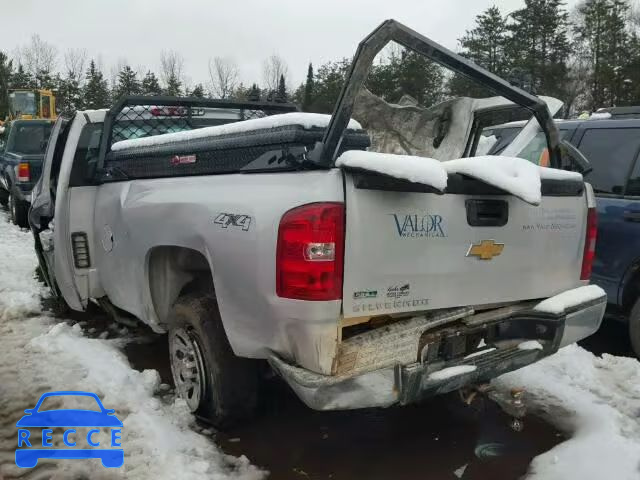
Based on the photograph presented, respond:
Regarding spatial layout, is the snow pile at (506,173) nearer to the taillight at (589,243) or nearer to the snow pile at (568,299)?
the snow pile at (568,299)

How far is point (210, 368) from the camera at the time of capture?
3.26 meters

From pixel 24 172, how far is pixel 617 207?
10.5 metres

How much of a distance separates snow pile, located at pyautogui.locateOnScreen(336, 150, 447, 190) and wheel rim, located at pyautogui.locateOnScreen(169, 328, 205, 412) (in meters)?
1.52

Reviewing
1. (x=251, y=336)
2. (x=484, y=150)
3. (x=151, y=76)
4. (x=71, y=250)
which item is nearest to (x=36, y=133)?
(x=71, y=250)

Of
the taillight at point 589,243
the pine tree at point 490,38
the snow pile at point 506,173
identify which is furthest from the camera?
the pine tree at point 490,38

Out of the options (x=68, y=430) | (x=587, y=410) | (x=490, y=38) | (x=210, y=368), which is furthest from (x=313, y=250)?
(x=490, y=38)

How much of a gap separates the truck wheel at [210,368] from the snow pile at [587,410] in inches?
62.8

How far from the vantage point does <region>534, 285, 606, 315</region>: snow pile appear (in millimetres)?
3223

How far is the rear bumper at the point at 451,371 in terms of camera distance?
8.42 feet

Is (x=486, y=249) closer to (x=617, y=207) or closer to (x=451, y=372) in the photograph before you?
(x=451, y=372)

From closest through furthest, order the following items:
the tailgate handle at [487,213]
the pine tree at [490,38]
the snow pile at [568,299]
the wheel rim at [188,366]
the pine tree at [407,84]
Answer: the tailgate handle at [487,213] → the snow pile at [568,299] → the wheel rim at [188,366] → the pine tree at [407,84] → the pine tree at [490,38]

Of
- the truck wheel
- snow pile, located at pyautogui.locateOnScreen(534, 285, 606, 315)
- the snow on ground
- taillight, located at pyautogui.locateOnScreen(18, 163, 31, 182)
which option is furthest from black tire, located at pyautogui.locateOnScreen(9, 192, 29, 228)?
snow pile, located at pyautogui.locateOnScreen(534, 285, 606, 315)

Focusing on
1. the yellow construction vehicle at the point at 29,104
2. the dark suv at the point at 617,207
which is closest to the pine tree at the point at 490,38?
the yellow construction vehicle at the point at 29,104

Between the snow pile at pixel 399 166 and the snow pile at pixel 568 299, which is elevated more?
the snow pile at pixel 399 166
